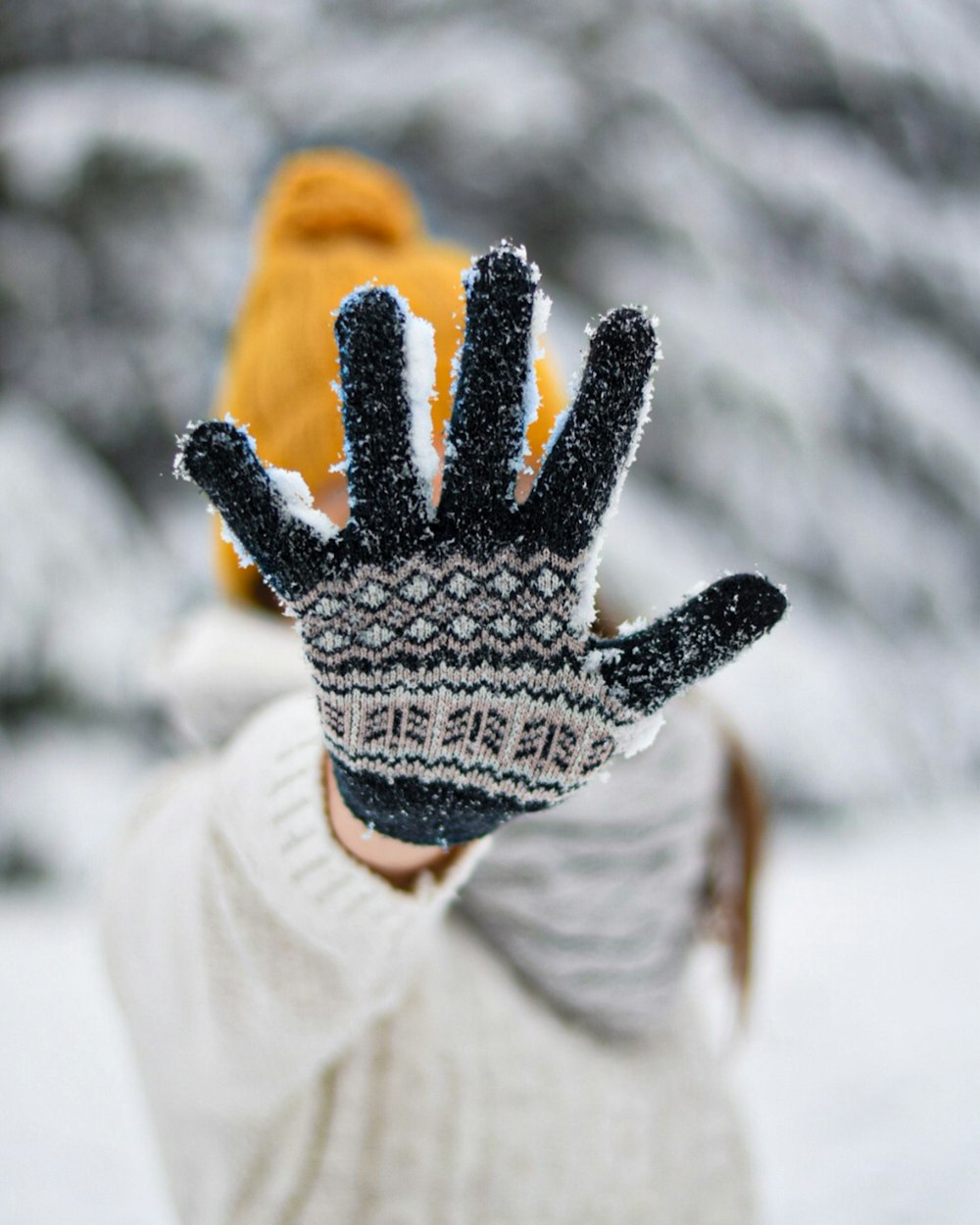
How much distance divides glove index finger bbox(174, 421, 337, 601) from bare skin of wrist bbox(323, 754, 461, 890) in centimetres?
13

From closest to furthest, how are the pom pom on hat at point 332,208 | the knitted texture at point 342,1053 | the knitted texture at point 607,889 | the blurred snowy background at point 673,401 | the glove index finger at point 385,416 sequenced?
the glove index finger at point 385,416
the knitted texture at point 342,1053
the knitted texture at point 607,889
the pom pom on hat at point 332,208
the blurred snowy background at point 673,401

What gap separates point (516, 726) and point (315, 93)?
3291mm

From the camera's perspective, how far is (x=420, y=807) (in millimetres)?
382

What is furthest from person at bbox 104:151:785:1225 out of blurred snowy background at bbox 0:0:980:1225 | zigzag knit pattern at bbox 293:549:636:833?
blurred snowy background at bbox 0:0:980:1225

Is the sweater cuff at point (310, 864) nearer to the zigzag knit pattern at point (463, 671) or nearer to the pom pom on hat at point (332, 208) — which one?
the zigzag knit pattern at point (463, 671)

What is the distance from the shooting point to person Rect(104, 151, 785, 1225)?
36cm

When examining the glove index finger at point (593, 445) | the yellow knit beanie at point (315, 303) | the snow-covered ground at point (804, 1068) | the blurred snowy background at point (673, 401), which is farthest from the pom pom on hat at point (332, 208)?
the snow-covered ground at point (804, 1068)

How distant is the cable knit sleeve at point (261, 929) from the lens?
17.2 inches

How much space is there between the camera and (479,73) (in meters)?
2.86

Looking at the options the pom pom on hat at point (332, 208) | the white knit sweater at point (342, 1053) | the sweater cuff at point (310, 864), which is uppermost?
the pom pom on hat at point (332, 208)

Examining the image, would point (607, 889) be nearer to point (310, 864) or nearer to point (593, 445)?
point (310, 864)

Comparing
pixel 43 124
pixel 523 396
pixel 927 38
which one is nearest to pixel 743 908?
pixel 523 396

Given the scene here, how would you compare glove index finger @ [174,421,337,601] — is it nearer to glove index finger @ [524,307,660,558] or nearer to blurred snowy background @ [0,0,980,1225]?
glove index finger @ [524,307,660,558]

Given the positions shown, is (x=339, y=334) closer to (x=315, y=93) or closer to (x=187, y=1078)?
(x=187, y=1078)
